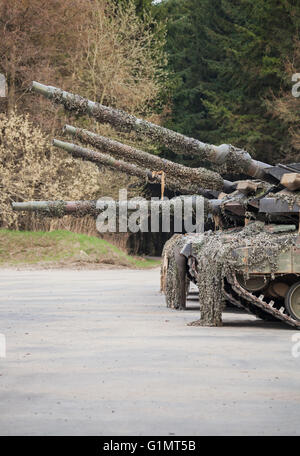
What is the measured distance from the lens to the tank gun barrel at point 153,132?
14.3m

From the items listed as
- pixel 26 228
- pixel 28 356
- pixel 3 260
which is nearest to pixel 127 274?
pixel 3 260

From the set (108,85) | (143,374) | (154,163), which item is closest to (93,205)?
(154,163)

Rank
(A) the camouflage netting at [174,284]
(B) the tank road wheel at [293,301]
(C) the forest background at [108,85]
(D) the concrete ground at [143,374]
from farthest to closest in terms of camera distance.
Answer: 1. (C) the forest background at [108,85]
2. (A) the camouflage netting at [174,284]
3. (B) the tank road wheel at [293,301]
4. (D) the concrete ground at [143,374]

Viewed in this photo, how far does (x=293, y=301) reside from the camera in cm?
1378

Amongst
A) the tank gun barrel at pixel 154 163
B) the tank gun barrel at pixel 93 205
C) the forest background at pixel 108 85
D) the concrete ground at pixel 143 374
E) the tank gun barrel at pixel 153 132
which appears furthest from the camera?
the forest background at pixel 108 85

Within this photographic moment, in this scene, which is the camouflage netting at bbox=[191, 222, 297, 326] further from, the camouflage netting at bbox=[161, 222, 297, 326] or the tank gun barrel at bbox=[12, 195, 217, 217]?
the tank gun barrel at bbox=[12, 195, 217, 217]

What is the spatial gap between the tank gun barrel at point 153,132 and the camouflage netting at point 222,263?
1462 millimetres

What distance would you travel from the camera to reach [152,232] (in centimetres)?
4809

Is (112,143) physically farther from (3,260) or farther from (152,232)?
(152,232)

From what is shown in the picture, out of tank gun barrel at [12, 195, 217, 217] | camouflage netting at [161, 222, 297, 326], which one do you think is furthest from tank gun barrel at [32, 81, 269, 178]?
tank gun barrel at [12, 195, 217, 217]

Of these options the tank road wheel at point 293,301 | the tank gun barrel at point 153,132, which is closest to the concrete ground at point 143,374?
the tank road wheel at point 293,301

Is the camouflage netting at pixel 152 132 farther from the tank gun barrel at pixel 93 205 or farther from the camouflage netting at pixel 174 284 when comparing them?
the camouflage netting at pixel 174 284

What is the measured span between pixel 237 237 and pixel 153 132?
2.20 meters

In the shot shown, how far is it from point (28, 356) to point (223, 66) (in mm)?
39224
